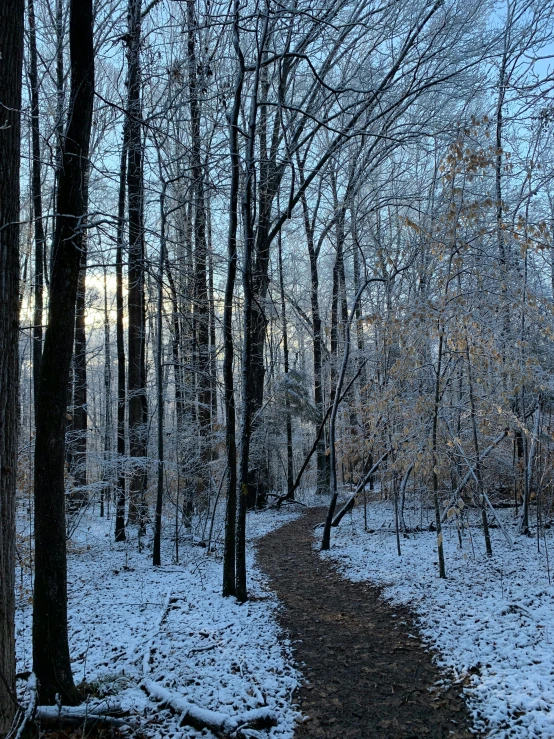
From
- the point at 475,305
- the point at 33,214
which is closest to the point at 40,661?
the point at 475,305

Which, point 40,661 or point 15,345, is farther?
point 40,661

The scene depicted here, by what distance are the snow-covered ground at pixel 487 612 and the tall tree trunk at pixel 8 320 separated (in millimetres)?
3292

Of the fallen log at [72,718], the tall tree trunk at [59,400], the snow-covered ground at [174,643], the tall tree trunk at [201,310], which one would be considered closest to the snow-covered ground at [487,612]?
the snow-covered ground at [174,643]

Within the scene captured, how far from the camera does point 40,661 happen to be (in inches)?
136

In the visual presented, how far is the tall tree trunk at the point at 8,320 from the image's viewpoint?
8.96 feet

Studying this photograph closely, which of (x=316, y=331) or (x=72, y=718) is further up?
(x=316, y=331)

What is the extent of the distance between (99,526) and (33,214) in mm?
8439

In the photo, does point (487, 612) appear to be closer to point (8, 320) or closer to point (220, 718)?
point (220, 718)

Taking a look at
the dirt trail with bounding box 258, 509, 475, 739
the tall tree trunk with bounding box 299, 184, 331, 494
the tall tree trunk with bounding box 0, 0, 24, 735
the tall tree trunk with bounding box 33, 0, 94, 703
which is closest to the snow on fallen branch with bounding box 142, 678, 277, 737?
the dirt trail with bounding box 258, 509, 475, 739

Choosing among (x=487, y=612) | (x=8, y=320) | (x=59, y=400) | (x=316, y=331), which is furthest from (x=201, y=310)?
(x=487, y=612)

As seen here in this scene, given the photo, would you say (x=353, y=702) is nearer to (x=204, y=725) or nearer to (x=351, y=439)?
(x=204, y=725)

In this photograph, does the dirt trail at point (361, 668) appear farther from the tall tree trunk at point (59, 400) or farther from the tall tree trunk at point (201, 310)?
the tall tree trunk at point (201, 310)

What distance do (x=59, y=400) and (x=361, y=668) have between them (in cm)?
372

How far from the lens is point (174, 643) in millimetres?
4785
